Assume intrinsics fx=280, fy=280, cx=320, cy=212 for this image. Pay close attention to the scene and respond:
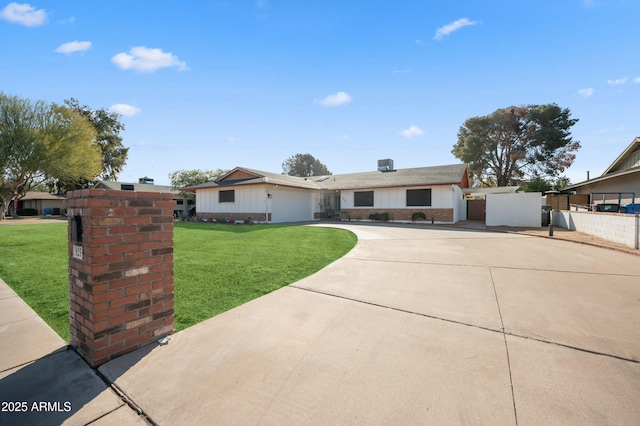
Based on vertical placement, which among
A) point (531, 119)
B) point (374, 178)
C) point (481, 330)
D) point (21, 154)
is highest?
point (531, 119)

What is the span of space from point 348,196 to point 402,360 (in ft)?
66.4

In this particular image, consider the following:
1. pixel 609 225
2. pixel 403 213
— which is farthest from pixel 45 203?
pixel 609 225

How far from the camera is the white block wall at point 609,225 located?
861cm

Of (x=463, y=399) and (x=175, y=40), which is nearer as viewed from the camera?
(x=463, y=399)

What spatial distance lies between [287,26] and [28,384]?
10867 millimetres

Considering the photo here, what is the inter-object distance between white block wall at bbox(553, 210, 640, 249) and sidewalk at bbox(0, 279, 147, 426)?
12.7m

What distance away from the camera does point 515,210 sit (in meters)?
16.7

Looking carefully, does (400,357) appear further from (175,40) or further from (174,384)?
(175,40)

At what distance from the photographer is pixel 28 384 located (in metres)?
2.06

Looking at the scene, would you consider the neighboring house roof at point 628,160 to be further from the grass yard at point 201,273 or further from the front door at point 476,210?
the grass yard at point 201,273

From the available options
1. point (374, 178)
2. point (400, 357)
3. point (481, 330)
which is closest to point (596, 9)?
point (481, 330)

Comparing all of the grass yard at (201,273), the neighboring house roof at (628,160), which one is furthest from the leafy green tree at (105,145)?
the neighboring house roof at (628,160)

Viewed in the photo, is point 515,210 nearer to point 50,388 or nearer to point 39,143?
point 50,388

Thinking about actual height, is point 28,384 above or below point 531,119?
below
